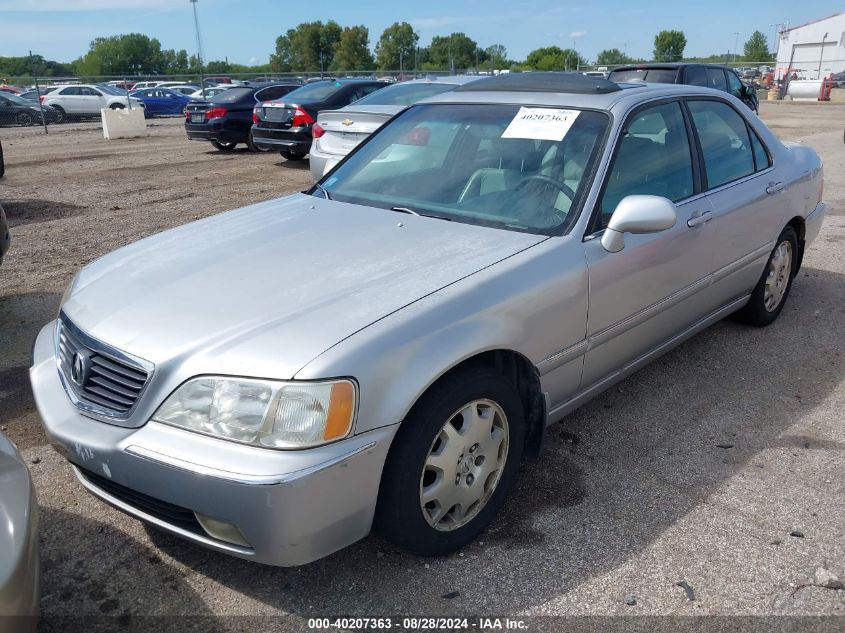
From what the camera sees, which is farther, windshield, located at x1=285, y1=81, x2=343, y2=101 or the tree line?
the tree line

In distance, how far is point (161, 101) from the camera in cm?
3130

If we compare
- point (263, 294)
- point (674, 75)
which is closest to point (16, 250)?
point (263, 294)

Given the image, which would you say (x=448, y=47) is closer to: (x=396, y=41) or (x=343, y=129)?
(x=396, y=41)

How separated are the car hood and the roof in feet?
3.38

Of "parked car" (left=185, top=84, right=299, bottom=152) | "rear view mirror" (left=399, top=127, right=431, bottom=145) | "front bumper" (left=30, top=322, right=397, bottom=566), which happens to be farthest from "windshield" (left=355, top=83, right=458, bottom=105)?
"front bumper" (left=30, top=322, right=397, bottom=566)

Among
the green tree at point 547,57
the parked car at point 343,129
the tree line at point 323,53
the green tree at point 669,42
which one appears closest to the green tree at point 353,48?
the tree line at point 323,53

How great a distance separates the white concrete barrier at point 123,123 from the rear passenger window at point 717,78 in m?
15.0

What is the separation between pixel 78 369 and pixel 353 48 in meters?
Answer: 96.7

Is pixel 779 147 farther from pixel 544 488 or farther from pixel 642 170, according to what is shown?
pixel 544 488

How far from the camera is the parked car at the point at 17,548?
5.89 ft

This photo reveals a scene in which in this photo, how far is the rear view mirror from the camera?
381 cm

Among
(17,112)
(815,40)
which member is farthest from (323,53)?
(17,112)

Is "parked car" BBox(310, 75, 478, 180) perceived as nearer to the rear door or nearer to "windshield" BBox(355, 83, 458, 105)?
"windshield" BBox(355, 83, 458, 105)

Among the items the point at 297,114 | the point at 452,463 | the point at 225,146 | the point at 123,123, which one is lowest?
the point at 225,146
